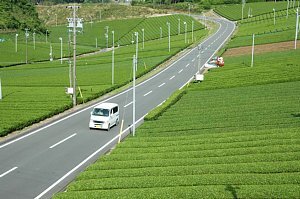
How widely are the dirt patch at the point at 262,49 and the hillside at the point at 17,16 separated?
88.8 metres

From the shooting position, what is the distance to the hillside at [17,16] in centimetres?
14311

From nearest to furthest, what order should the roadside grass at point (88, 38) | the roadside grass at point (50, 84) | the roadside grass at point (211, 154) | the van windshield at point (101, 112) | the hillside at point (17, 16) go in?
the roadside grass at point (211, 154) → the van windshield at point (101, 112) → the roadside grass at point (50, 84) → the roadside grass at point (88, 38) → the hillside at point (17, 16)

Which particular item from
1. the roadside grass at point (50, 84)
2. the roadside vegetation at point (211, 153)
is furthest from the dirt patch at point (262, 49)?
the roadside vegetation at point (211, 153)

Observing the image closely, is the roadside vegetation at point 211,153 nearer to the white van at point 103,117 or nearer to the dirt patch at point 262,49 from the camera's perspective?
the white van at point 103,117

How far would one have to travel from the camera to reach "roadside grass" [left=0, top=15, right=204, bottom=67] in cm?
10742

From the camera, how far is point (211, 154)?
24734 mm

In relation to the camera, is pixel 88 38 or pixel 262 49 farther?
pixel 88 38

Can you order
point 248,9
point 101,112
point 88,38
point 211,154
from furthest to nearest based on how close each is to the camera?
point 248,9 < point 88,38 < point 101,112 < point 211,154

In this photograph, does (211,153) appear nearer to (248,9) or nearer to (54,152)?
(54,152)

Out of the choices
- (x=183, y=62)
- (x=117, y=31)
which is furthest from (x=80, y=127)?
(x=117, y=31)

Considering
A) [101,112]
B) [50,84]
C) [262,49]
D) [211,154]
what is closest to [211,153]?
[211,154]

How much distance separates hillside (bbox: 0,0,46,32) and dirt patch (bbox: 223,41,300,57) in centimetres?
8878

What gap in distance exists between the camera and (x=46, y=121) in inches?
1508

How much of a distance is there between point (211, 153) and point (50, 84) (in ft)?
133
